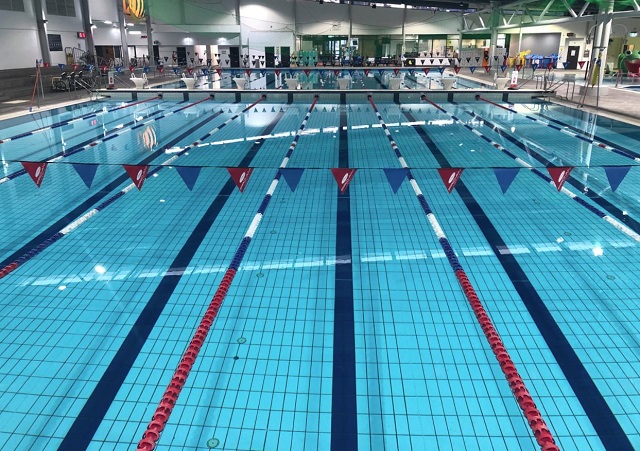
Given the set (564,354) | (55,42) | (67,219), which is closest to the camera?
(564,354)

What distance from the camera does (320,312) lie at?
9.84 ft

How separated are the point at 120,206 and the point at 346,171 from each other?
2474 millimetres

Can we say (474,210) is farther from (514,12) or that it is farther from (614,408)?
(514,12)

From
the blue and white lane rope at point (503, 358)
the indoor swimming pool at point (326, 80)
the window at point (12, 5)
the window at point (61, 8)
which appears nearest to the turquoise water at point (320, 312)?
the blue and white lane rope at point (503, 358)

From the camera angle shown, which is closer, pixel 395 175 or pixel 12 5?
pixel 395 175

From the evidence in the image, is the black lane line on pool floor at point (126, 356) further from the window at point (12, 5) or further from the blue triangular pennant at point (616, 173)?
the window at point (12, 5)

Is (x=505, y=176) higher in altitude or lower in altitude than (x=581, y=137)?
higher

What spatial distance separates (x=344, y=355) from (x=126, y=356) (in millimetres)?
1188

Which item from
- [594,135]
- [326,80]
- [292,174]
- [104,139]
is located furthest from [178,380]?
[326,80]

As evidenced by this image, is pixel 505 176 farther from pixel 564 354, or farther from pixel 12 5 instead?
pixel 12 5

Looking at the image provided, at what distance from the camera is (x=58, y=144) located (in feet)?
24.1

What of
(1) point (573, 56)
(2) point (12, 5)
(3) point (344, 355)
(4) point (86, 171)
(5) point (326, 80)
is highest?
(2) point (12, 5)

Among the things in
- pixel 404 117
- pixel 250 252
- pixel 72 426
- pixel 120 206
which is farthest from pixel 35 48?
pixel 72 426

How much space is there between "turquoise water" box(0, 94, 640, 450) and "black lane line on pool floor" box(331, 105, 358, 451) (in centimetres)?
1
